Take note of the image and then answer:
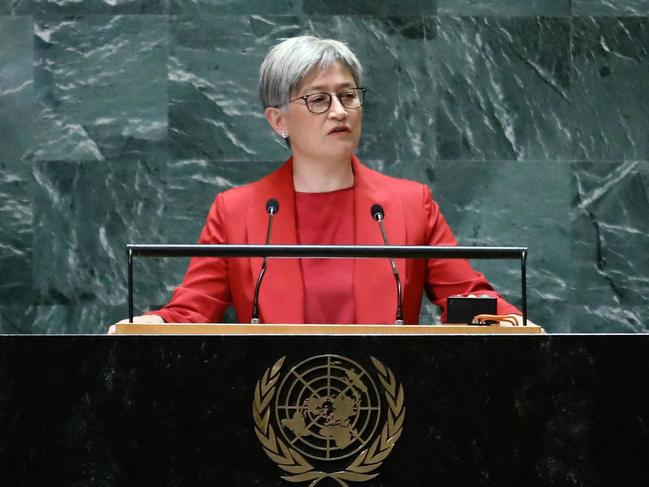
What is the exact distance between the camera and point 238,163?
4.61 metres

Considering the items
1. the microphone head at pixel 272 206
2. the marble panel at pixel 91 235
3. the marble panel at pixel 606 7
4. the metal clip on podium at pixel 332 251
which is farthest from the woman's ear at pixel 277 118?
the marble panel at pixel 606 7

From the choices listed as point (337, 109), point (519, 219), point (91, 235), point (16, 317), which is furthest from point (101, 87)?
point (519, 219)

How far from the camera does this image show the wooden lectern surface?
2268mm

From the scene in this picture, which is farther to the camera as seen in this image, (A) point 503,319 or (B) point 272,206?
(B) point 272,206

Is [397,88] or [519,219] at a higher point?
[397,88]

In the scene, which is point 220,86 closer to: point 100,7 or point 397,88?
point 100,7

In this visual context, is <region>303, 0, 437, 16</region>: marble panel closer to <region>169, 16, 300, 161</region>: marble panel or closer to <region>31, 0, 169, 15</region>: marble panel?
<region>169, 16, 300, 161</region>: marble panel

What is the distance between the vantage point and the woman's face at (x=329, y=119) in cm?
342

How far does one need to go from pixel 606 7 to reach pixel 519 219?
0.99 m

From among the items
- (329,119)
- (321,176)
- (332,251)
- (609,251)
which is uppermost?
(329,119)

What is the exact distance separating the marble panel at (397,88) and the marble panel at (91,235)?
36.6 inches

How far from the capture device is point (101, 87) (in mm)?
4609

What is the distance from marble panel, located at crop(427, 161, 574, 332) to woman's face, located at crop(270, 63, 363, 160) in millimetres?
1254
